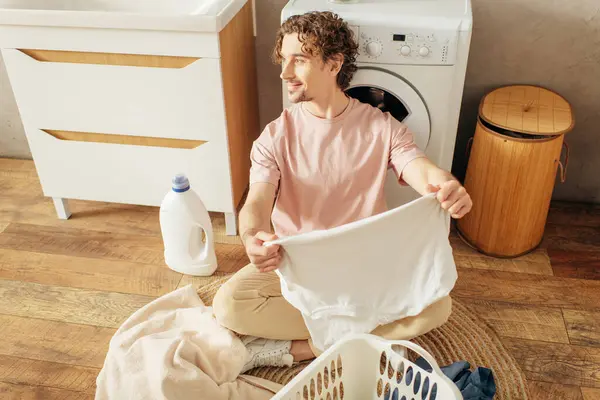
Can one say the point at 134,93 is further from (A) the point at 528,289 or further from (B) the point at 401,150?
(A) the point at 528,289

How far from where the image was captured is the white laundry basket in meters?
1.26

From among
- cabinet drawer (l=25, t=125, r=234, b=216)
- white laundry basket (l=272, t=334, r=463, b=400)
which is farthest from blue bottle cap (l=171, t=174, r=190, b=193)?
white laundry basket (l=272, t=334, r=463, b=400)

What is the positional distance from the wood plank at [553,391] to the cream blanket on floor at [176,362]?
0.66m

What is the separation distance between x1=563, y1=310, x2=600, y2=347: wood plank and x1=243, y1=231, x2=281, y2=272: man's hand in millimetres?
964

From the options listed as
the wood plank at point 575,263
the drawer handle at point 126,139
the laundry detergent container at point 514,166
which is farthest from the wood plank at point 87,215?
the wood plank at point 575,263

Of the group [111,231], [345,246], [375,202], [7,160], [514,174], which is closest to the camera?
[345,246]

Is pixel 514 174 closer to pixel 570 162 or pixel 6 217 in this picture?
pixel 570 162

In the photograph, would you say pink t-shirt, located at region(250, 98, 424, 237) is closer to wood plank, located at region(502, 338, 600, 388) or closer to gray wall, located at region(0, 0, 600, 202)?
wood plank, located at region(502, 338, 600, 388)

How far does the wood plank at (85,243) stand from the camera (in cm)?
207

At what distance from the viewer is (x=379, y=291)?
1.44 metres

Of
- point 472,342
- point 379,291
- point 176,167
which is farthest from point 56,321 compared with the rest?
point 472,342

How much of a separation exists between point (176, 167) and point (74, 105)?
37 centimetres

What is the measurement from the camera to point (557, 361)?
1653 millimetres

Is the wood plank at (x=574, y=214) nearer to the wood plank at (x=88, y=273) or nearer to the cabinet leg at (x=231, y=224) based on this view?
the cabinet leg at (x=231, y=224)
